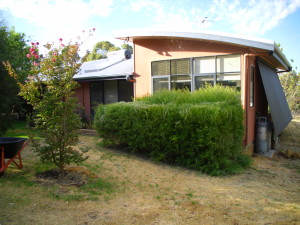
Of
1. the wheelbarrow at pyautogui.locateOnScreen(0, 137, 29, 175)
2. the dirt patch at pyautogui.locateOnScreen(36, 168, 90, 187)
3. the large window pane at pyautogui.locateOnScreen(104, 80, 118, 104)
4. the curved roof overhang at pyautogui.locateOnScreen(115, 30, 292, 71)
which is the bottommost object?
the dirt patch at pyautogui.locateOnScreen(36, 168, 90, 187)

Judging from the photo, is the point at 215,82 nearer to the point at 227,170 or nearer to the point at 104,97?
the point at 227,170

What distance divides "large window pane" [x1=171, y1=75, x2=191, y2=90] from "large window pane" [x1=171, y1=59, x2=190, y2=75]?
0.57ft

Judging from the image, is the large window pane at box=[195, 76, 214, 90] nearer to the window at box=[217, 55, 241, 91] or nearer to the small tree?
the window at box=[217, 55, 241, 91]

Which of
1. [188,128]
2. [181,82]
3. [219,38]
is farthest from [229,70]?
[188,128]

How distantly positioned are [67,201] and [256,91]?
8.88 metres

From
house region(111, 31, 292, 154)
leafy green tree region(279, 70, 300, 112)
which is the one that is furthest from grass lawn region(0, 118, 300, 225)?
leafy green tree region(279, 70, 300, 112)

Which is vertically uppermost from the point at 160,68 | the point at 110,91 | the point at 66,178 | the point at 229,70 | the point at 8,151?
the point at 160,68

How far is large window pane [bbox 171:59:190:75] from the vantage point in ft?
→ 32.5

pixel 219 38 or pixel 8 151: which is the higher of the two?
pixel 219 38

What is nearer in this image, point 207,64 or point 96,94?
point 207,64

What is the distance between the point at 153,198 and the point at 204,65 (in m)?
6.12

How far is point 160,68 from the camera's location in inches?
416

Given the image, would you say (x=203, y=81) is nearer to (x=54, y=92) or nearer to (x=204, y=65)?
(x=204, y=65)

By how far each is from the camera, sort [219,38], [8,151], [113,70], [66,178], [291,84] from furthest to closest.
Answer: [291,84]
[113,70]
[219,38]
[66,178]
[8,151]
